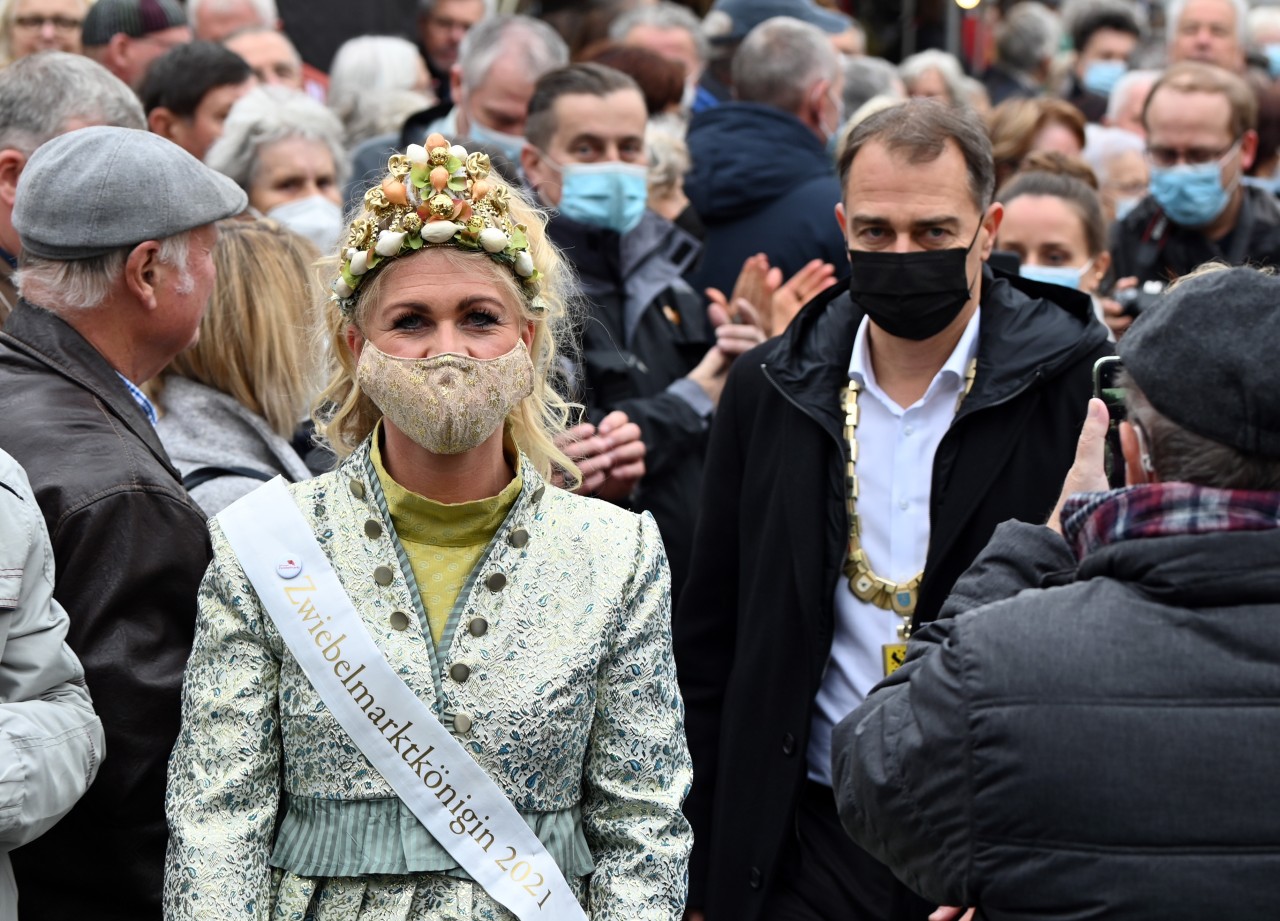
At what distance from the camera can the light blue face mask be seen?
23.6 feet

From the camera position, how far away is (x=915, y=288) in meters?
3.91

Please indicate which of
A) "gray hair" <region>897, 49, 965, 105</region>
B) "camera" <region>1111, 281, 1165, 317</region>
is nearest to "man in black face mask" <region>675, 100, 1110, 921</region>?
"camera" <region>1111, 281, 1165, 317</region>

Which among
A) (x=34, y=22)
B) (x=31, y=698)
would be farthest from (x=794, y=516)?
(x=34, y=22)

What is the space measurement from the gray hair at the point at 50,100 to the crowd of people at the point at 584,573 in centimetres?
1

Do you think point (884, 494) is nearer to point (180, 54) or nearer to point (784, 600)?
point (784, 600)

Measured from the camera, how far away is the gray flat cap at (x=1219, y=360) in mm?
2332

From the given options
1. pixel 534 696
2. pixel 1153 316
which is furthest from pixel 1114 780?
pixel 534 696

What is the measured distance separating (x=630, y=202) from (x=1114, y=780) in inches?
153

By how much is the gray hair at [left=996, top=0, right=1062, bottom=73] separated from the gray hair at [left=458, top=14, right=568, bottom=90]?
Answer: 7.31 metres

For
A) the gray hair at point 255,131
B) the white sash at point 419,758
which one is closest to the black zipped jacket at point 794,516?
the white sash at point 419,758

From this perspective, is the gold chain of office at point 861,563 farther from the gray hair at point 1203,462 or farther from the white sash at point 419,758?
the gray hair at point 1203,462

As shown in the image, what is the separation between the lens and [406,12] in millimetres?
12633

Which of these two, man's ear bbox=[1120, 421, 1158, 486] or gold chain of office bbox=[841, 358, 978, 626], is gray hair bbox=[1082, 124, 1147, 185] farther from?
man's ear bbox=[1120, 421, 1158, 486]

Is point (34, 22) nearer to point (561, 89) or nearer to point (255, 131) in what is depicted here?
point (255, 131)
